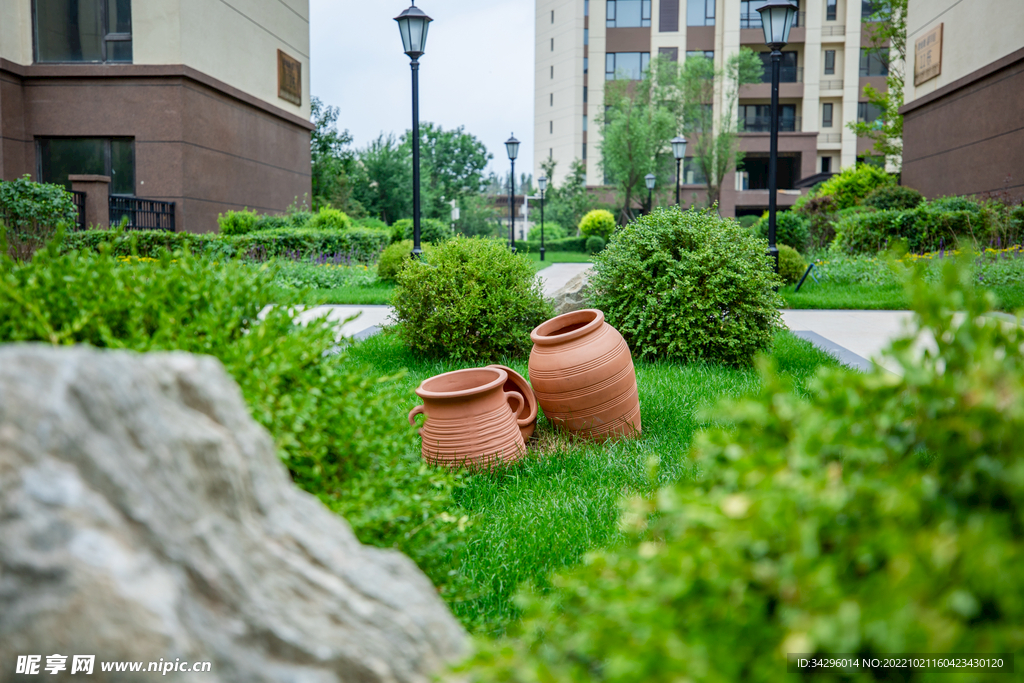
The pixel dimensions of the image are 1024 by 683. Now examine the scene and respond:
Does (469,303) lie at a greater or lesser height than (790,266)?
lesser

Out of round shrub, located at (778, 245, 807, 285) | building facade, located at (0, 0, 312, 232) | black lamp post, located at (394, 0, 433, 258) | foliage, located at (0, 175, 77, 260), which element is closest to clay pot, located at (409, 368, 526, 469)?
black lamp post, located at (394, 0, 433, 258)

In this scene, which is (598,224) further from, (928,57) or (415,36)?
(415,36)

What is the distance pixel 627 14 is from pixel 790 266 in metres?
37.6

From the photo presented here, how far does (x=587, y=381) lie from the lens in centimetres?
425

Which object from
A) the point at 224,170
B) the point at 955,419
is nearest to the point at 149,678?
the point at 955,419

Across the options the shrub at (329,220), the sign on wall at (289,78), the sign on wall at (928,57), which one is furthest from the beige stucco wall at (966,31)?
the sign on wall at (289,78)

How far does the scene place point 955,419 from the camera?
125cm

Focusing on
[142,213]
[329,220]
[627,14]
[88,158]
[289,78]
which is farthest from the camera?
[627,14]

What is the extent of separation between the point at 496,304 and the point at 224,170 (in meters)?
15.1

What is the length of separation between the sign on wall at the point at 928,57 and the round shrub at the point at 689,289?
55.4ft

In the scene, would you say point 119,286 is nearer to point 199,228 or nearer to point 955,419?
point 955,419

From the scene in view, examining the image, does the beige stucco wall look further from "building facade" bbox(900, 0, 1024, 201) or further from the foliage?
the foliage

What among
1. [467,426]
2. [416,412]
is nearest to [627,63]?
[416,412]

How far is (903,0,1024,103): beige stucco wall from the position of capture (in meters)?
15.6
